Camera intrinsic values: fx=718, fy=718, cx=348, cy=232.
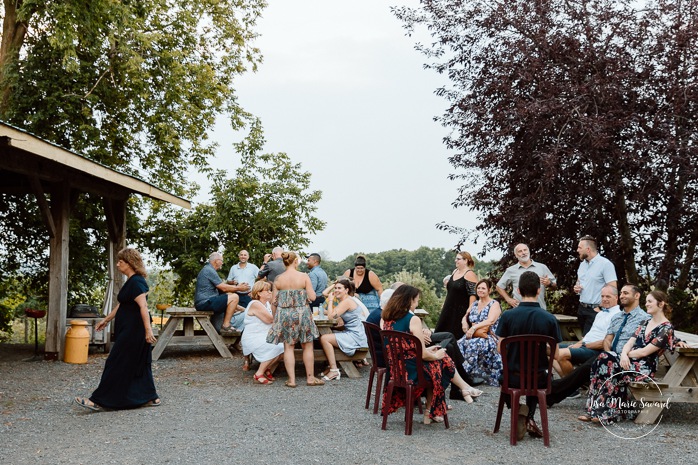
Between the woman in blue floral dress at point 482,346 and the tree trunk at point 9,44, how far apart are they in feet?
39.0

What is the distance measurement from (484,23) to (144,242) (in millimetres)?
9311

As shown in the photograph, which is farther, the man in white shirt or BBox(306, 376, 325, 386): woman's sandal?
the man in white shirt

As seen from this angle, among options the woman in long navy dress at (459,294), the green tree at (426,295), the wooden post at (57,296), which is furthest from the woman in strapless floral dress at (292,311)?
the green tree at (426,295)

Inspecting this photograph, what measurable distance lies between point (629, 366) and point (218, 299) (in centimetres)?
677

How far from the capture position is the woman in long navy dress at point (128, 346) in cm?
681

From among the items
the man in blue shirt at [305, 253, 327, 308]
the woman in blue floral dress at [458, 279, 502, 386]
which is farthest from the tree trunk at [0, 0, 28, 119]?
the woman in blue floral dress at [458, 279, 502, 386]

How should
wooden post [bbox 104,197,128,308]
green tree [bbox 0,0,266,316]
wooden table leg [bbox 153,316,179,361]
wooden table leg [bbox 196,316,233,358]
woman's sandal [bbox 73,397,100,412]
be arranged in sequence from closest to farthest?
1. woman's sandal [bbox 73,397,100,412]
2. wooden table leg [bbox 153,316,179,361]
3. wooden table leg [bbox 196,316,233,358]
4. wooden post [bbox 104,197,128,308]
5. green tree [bbox 0,0,266,316]

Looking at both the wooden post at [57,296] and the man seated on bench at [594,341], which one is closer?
the man seated on bench at [594,341]

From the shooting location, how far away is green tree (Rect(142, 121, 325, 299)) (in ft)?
54.0

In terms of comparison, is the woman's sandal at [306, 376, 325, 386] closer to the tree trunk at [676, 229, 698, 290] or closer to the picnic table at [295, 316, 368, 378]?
the picnic table at [295, 316, 368, 378]

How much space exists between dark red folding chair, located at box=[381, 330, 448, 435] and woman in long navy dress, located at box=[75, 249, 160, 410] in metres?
2.35

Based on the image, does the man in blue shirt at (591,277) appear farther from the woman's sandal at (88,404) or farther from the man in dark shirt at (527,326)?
the woman's sandal at (88,404)

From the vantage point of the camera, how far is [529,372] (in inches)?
215

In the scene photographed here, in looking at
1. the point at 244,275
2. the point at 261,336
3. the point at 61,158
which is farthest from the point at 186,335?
the point at 61,158
